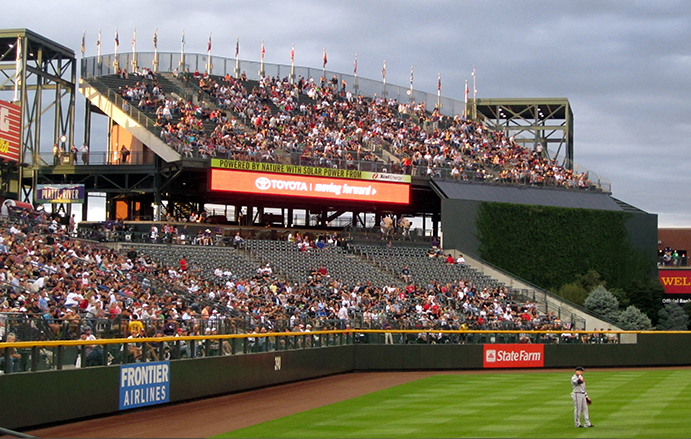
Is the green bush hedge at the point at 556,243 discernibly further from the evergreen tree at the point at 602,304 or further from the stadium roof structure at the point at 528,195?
the evergreen tree at the point at 602,304

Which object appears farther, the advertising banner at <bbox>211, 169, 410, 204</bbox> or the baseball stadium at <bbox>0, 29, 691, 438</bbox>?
the advertising banner at <bbox>211, 169, 410, 204</bbox>

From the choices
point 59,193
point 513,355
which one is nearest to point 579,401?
point 513,355

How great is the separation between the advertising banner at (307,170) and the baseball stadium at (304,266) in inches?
4.6

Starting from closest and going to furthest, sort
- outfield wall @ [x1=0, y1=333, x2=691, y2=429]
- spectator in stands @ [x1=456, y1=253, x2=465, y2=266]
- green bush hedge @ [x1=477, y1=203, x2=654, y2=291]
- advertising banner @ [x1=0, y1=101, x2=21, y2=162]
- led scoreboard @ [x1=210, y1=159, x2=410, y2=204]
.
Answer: outfield wall @ [x1=0, y1=333, x2=691, y2=429] → advertising banner @ [x1=0, y1=101, x2=21, y2=162] → led scoreboard @ [x1=210, y1=159, x2=410, y2=204] → spectator in stands @ [x1=456, y1=253, x2=465, y2=266] → green bush hedge @ [x1=477, y1=203, x2=654, y2=291]

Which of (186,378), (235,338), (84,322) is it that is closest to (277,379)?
(235,338)

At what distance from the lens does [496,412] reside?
20062 millimetres

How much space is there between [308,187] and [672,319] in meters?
22.8

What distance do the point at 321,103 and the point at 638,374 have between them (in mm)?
26421

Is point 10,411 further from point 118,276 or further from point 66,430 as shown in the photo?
point 118,276

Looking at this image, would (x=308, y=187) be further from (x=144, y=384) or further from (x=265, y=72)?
(x=144, y=384)

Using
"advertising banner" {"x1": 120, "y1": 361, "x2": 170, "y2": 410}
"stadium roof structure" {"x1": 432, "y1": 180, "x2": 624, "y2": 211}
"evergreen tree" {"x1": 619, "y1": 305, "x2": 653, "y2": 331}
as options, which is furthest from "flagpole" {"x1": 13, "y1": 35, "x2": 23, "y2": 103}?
"evergreen tree" {"x1": 619, "y1": 305, "x2": 653, "y2": 331}

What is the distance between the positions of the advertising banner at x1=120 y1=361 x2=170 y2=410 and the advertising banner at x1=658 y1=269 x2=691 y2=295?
4836 centimetres

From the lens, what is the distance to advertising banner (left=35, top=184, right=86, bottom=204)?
4159 cm

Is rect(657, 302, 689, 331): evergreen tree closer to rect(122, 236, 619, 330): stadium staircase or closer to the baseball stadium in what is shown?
the baseball stadium
